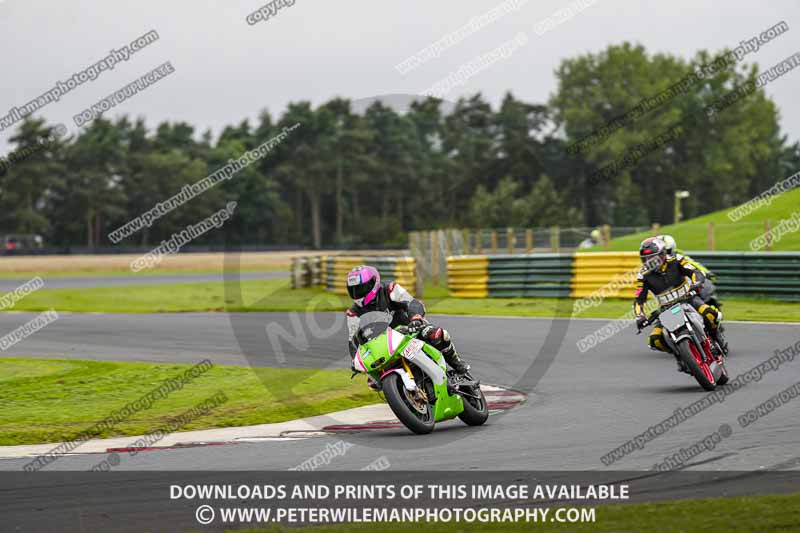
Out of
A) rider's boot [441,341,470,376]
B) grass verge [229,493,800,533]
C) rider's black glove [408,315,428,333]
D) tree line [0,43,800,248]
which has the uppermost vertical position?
tree line [0,43,800,248]

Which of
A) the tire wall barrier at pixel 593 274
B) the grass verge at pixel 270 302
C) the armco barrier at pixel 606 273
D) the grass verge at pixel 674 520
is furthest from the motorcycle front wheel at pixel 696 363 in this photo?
the armco barrier at pixel 606 273

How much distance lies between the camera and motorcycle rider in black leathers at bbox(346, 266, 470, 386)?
10.5 metres

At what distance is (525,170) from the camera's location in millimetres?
124250

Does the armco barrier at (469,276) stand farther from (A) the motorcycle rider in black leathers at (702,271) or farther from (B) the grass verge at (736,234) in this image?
(A) the motorcycle rider in black leathers at (702,271)

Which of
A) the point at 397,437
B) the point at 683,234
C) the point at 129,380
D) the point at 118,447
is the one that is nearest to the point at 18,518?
the point at 118,447

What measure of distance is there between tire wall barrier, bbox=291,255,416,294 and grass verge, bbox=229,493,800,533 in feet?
82.5

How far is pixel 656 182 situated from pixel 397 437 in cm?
12047

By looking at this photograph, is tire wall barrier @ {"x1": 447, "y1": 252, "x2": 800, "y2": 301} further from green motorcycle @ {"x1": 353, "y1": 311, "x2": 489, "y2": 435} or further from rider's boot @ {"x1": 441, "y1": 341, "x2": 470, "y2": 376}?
green motorcycle @ {"x1": 353, "y1": 311, "x2": 489, "y2": 435}

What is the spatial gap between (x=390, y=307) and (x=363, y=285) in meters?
0.41

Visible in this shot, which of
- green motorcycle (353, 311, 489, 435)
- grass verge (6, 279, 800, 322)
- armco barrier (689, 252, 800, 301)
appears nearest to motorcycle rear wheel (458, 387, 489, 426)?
green motorcycle (353, 311, 489, 435)

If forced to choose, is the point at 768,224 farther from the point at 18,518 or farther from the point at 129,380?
the point at 18,518

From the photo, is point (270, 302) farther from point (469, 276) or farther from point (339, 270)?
point (469, 276)

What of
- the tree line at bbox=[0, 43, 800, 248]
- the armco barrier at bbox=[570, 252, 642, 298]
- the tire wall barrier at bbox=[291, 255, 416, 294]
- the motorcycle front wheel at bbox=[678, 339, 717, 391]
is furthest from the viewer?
the tree line at bbox=[0, 43, 800, 248]

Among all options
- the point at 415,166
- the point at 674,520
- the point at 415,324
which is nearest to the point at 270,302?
the point at 415,324
